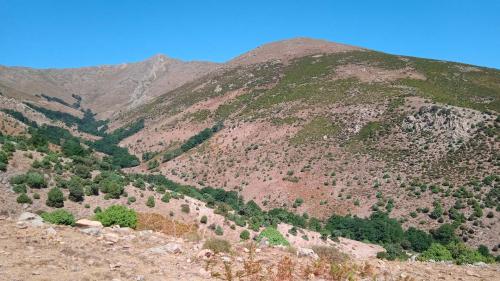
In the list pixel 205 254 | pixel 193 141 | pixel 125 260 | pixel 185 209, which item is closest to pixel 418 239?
pixel 185 209

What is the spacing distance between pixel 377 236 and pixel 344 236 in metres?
3.43

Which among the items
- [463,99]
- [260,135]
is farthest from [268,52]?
[463,99]

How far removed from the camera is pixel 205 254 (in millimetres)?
12000

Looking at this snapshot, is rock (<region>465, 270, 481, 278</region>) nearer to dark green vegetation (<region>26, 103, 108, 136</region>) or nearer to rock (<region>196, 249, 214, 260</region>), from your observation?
rock (<region>196, 249, 214, 260</region>)

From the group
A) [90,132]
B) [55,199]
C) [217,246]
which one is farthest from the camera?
[90,132]

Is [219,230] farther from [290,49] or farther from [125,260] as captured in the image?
[290,49]

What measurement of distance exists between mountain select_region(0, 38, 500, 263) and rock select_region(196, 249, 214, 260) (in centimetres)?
1668

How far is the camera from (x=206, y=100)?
117500 mm

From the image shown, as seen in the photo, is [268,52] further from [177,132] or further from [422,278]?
[422,278]

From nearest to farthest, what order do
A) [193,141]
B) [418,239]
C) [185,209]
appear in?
[185,209]
[418,239]
[193,141]

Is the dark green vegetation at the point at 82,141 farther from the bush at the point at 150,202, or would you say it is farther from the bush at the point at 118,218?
the bush at the point at 118,218

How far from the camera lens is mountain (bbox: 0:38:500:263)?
40.0 meters

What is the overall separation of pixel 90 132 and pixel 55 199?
375ft

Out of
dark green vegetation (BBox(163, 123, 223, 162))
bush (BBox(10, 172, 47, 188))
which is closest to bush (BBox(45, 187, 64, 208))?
bush (BBox(10, 172, 47, 188))
